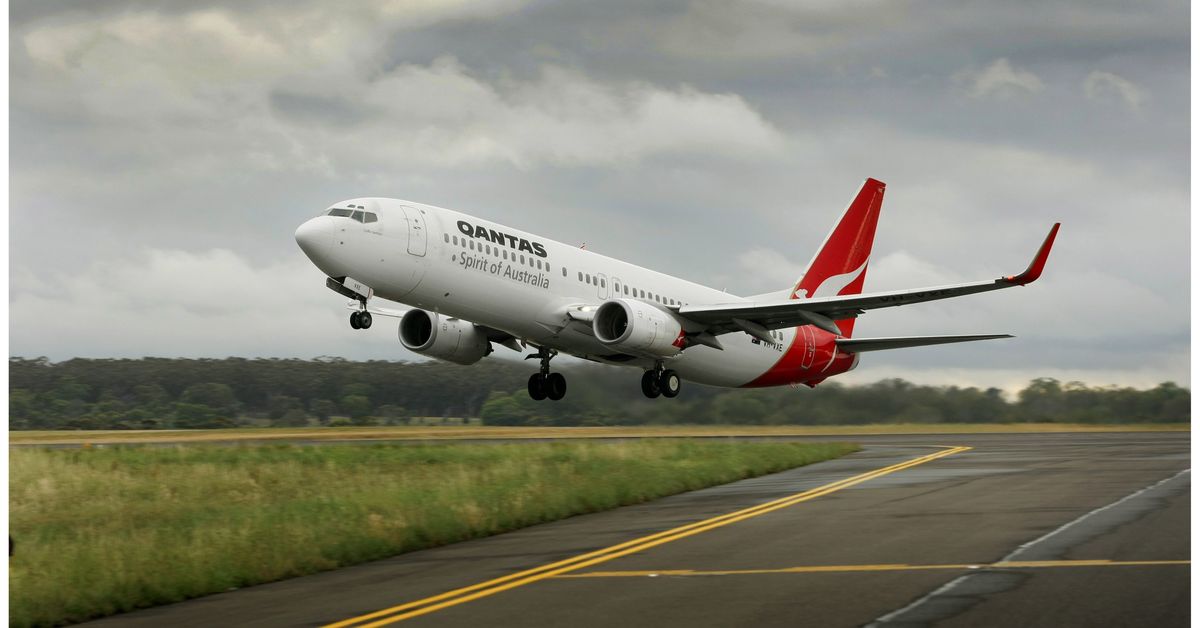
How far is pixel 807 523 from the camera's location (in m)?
23.3

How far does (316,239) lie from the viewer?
30.2 metres

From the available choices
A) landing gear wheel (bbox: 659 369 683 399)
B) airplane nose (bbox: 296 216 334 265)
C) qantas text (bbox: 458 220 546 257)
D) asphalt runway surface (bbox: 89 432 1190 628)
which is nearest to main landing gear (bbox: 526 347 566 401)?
landing gear wheel (bbox: 659 369 683 399)

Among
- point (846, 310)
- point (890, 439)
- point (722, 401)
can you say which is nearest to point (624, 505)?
point (846, 310)

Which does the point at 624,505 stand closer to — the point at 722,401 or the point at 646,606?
the point at 646,606

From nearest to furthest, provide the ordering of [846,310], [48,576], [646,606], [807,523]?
[646,606], [48,576], [807,523], [846,310]

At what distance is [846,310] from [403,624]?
2430 cm

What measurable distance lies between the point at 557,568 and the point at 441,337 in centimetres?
2062

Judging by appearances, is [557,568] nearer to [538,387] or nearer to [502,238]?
[502,238]

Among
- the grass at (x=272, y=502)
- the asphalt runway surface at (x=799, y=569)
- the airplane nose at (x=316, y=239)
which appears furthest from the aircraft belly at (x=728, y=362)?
the airplane nose at (x=316, y=239)

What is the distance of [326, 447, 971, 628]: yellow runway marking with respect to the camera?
1486cm

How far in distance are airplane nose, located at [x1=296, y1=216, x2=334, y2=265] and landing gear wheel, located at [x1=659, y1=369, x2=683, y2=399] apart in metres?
12.2

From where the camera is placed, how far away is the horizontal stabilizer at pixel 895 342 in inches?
1521

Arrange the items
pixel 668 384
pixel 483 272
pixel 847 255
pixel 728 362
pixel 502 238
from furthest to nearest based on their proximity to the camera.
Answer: pixel 847 255 < pixel 728 362 < pixel 668 384 < pixel 502 238 < pixel 483 272

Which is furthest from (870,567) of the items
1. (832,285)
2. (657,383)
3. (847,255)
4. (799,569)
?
(847,255)
